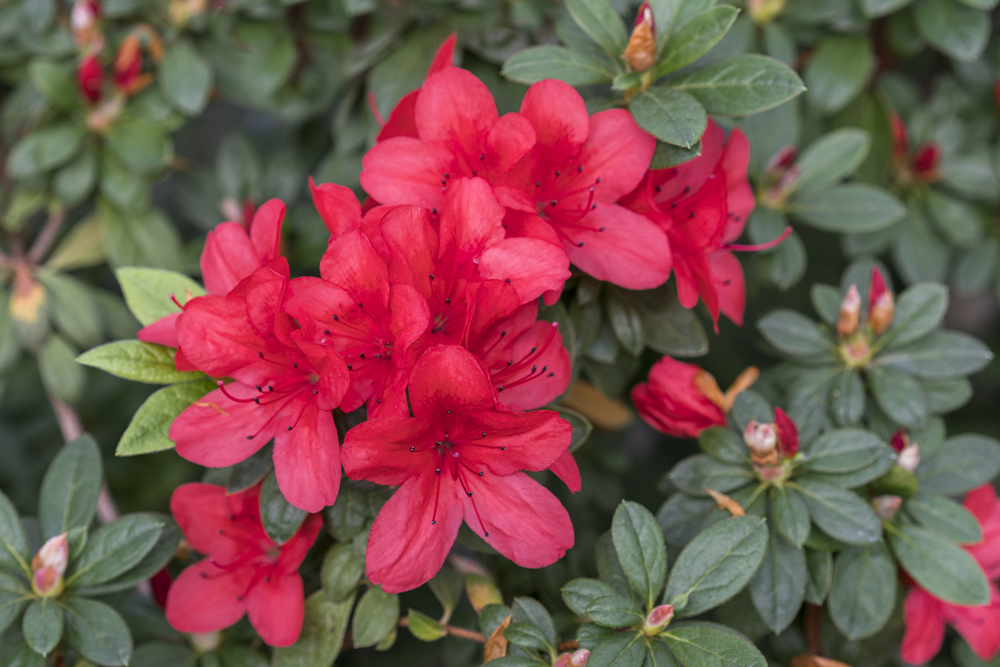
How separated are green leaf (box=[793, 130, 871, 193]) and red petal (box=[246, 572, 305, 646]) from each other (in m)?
1.06

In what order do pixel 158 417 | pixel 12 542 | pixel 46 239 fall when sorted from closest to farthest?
1. pixel 158 417
2. pixel 12 542
3. pixel 46 239

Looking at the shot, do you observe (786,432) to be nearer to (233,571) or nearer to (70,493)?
(233,571)

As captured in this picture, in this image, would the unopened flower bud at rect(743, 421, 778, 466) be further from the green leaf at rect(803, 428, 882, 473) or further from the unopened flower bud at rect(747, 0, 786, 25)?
the unopened flower bud at rect(747, 0, 786, 25)

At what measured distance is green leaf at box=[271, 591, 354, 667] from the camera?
1.03m

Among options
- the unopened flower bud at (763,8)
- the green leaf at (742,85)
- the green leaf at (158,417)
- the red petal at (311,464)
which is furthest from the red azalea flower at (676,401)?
the unopened flower bud at (763,8)

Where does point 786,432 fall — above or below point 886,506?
above

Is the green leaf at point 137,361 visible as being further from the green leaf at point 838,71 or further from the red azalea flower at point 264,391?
the green leaf at point 838,71

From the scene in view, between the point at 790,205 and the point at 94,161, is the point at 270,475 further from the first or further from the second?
the point at 790,205

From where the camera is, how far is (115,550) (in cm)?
103

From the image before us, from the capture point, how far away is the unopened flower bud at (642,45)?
3.35ft

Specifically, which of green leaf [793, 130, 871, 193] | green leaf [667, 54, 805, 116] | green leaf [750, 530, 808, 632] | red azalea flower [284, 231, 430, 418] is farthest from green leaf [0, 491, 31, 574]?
green leaf [793, 130, 871, 193]

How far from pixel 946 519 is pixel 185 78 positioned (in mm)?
1508

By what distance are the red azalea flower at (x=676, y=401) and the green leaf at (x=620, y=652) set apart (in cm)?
31

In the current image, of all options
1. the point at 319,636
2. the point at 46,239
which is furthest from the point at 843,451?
the point at 46,239
